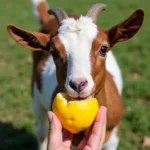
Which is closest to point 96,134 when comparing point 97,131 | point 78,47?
point 97,131

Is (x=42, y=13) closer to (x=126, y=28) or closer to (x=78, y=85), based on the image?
(x=126, y=28)

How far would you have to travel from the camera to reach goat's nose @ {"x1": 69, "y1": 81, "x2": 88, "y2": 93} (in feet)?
9.17

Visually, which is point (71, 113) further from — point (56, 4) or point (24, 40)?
point (56, 4)

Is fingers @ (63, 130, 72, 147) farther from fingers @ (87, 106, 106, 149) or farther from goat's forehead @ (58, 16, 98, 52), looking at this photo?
goat's forehead @ (58, 16, 98, 52)

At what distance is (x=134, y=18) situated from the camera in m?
3.29

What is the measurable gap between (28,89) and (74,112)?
3081 mm

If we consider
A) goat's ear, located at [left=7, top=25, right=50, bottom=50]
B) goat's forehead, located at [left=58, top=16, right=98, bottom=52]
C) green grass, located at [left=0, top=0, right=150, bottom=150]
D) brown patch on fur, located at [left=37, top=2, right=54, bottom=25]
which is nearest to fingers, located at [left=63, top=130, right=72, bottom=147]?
goat's forehead, located at [left=58, top=16, right=98, bottom=52]

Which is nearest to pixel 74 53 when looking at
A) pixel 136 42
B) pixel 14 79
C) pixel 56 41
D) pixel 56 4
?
→ pixel 56 41

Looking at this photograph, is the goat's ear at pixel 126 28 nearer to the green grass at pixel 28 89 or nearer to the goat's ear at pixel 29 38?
the goat's ear at pixel 29 38

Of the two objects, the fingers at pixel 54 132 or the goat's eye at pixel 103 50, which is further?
the goat's eye at pixel 103 50

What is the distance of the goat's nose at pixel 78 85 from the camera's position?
2.79 metres

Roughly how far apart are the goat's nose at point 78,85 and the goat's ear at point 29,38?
2.09 feet

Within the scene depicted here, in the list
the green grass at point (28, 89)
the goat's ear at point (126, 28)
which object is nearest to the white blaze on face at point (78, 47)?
the goat's ear at point (126, 28)

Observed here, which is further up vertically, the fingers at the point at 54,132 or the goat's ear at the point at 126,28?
the goat's ear at the point at 126,28
